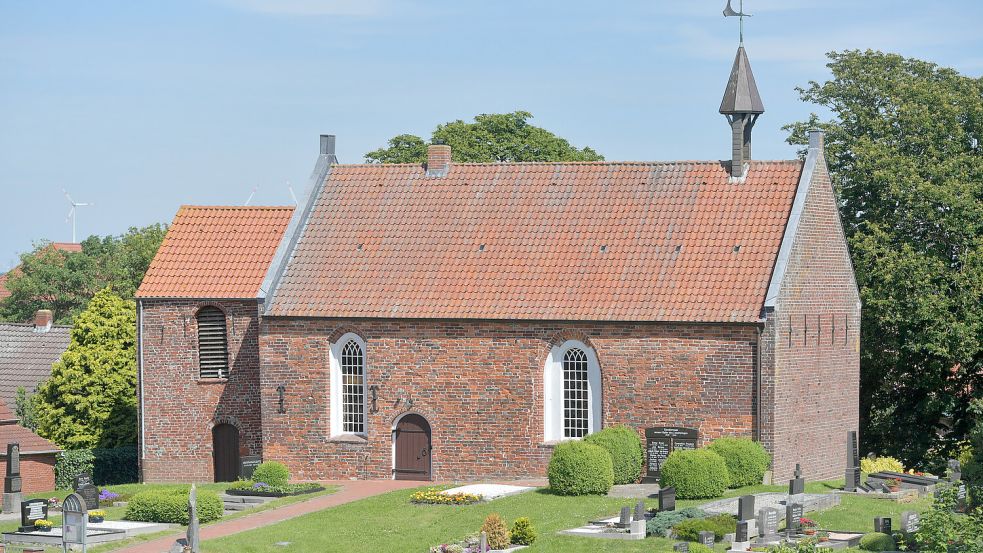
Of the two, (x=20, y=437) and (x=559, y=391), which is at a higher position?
(x=559, y=391)

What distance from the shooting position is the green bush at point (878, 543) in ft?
105

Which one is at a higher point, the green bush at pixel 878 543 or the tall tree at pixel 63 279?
the tall tree at pixel 63 279

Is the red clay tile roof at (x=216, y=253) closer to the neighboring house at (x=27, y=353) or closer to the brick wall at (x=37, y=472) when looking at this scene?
the brick wall at (x=37, y=472)

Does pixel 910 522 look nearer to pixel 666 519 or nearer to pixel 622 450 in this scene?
pixel 666 519

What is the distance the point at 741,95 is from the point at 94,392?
79.7ft

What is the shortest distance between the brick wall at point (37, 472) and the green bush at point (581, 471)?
787 inches

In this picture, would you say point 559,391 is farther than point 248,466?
No

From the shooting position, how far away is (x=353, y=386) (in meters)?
44.4

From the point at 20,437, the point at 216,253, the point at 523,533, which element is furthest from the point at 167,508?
the point at 20,437

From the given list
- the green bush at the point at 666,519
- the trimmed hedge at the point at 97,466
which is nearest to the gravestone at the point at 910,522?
the green bush at the point at 666,519

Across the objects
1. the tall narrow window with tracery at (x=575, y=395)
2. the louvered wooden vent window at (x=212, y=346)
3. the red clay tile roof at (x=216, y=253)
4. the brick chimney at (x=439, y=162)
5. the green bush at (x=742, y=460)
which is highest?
the brick chimney at (x=439, y=162)

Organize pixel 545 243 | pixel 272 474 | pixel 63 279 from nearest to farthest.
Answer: pixel 272 474 < pixel 545 243 < pixel 63 279

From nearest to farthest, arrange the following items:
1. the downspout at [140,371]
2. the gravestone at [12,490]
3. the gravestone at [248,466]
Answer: the gravestone at [12,490]
the gravestone at [248,466]
the downspout at [140,371]

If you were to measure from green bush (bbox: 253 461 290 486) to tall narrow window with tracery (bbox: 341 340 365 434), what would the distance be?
3.19 metres
